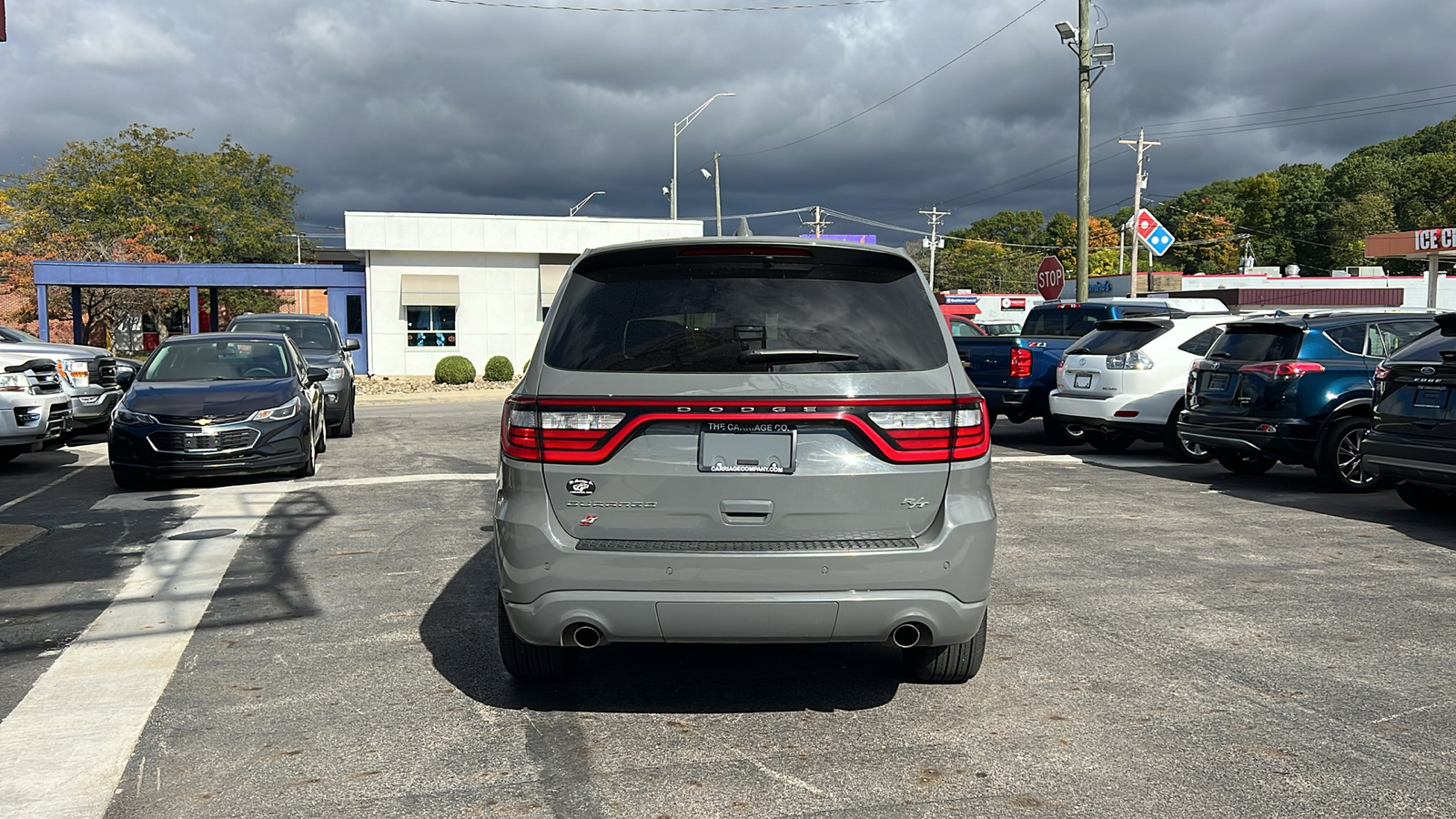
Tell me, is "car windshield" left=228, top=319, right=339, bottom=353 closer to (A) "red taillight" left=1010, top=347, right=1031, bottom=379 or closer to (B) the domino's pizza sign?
(A) "red taillight" left=1010, top=347, right=1031, bottom=379

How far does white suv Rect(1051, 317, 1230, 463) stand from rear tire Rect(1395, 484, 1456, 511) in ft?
9.85

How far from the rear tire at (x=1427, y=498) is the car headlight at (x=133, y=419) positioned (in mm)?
10743

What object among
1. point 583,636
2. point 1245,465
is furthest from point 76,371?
point 1245,465

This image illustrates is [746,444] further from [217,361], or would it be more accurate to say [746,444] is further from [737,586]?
[217,361]

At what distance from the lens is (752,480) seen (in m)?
4.11

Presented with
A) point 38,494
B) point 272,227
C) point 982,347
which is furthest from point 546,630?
point 272,227

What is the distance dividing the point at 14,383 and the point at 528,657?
9682mm

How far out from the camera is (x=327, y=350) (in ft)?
53.7

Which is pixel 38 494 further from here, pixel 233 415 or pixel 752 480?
pixel 752 480

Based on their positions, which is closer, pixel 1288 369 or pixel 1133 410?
pixel 1288 369

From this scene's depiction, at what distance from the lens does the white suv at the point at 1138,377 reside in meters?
12.7

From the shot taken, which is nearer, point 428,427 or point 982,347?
point 982,347

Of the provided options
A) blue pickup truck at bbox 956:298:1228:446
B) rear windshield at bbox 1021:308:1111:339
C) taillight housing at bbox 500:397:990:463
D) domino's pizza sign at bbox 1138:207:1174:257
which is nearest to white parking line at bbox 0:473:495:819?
taillight housing at bbox 500:397:990:463

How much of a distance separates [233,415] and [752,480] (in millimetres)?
7953
